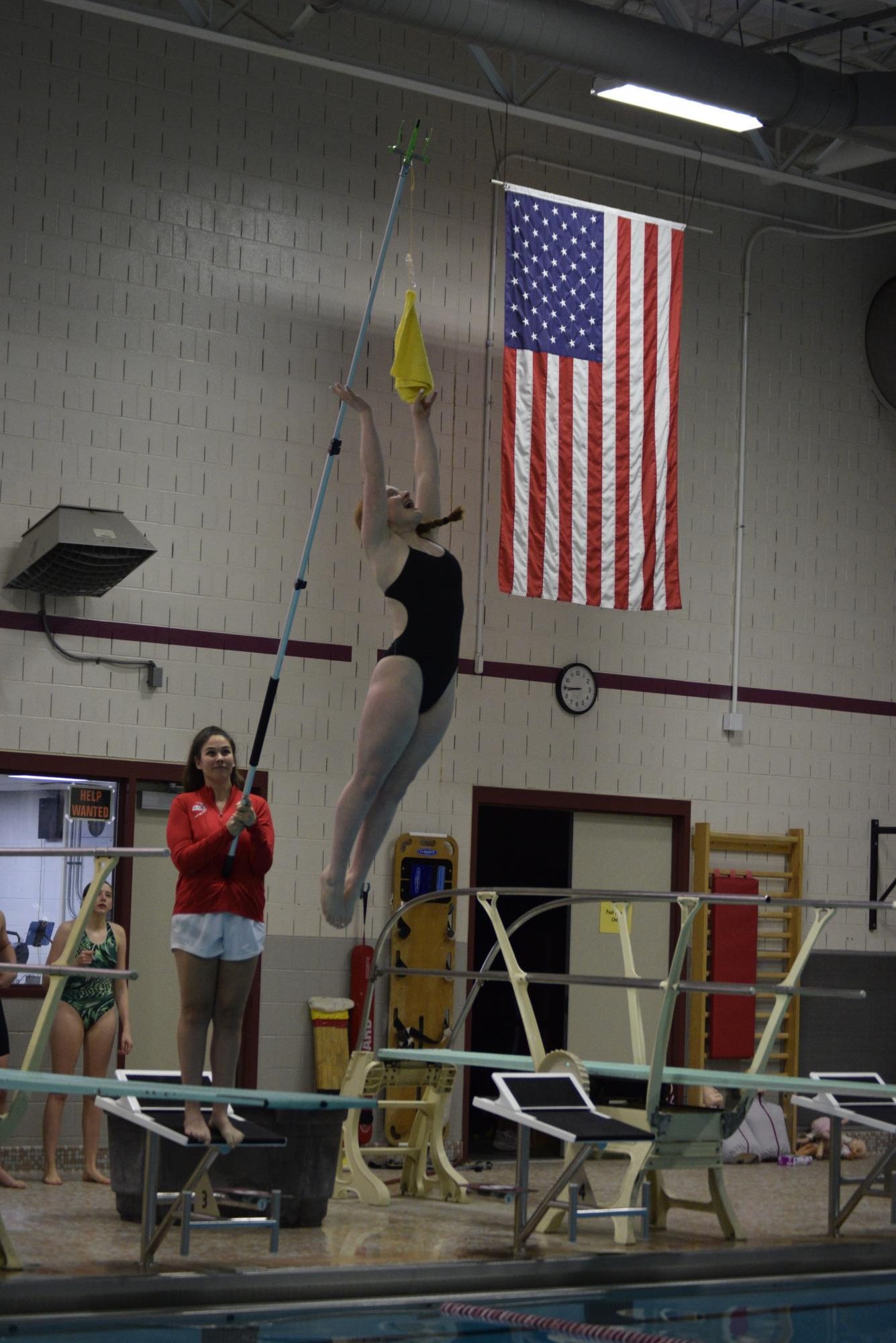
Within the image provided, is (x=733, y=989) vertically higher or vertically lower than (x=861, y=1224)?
higher

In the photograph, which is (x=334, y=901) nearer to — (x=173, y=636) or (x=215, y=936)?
(x=215, y=936)

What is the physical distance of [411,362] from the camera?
6.80 m

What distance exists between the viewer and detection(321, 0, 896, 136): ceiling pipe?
31.0 feet

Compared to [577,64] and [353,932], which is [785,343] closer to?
[577,64]

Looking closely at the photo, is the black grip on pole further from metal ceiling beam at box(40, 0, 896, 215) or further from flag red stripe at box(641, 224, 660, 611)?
flag red stripe at box(641, 224, 660, 611)

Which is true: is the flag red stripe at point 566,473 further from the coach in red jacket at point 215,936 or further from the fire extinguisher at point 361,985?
the coach in red jacket at point 215,936

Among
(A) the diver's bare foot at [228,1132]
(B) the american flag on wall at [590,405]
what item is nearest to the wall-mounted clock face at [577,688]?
(B) the american flag on wall at [590,405]

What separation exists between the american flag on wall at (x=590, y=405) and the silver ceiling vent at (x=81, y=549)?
2689mm

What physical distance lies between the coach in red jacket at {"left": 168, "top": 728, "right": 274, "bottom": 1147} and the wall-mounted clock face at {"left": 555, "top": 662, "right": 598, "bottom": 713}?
5386 millimetres

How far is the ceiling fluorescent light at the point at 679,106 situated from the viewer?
32.8 ft

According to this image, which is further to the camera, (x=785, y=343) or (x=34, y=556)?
(x=785, y=343)

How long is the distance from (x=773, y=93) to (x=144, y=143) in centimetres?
401

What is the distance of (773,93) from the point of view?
1034 cm

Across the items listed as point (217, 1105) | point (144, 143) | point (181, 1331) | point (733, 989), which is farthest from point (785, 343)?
point (181, 1331)
